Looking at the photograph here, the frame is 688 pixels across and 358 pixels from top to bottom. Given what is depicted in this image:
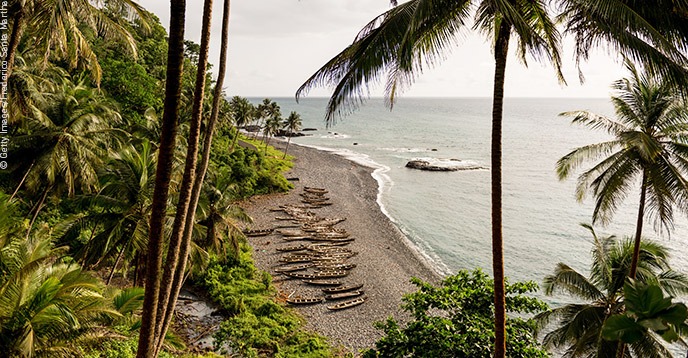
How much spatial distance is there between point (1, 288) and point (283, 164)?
47.3 metres

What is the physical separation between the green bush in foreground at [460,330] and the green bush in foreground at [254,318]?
732 cm

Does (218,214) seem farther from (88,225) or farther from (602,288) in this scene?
(602,288)

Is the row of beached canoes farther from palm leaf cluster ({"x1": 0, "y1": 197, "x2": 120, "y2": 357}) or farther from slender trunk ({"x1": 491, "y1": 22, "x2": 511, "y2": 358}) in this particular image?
slender trunk ({"x1": 491, "y1": 22, "x2": 511, "y2": 358})

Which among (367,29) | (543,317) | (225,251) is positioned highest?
(367,29)

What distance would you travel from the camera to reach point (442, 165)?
63.5 metres

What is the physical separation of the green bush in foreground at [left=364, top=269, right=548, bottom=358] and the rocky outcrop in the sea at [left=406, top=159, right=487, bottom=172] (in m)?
51.6

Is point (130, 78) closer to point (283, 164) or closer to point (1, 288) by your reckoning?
point (283, 164)

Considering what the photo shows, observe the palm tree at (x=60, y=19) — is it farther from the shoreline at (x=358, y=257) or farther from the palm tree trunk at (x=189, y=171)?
the shoreline at (x=358, y=257)

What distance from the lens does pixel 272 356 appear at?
15.7 metres

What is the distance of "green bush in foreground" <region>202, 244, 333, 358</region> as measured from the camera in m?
16.1

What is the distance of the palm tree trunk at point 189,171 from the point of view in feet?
21.0

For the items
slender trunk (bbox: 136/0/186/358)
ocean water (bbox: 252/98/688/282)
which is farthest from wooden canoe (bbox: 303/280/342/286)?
slender trunk (bbox: 136/0/186/358)

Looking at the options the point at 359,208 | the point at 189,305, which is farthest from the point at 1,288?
the point at 359,208

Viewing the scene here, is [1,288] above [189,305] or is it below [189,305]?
above
